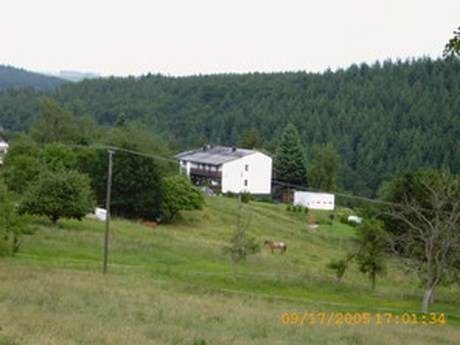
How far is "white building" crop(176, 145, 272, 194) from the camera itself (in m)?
95.2

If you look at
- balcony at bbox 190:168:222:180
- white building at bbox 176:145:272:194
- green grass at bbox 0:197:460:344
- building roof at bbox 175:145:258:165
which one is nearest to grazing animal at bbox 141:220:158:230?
green grass at bbox 0:197:460:344

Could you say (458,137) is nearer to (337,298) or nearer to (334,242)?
(334,242)

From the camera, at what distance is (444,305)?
36.1 m

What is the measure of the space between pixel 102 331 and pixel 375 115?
169755 mm

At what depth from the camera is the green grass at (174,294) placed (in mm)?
16781

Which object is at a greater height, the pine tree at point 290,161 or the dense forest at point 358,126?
the dense forest at point 358,126

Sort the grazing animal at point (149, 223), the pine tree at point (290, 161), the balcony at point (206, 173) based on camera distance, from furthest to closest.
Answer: the pine tree at point (290, 161) < the balcony at point (206, 173) < the grazing animal at point (149, 223)

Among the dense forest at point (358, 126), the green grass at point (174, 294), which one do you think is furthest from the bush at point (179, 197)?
the dense forest at point (358, 126)

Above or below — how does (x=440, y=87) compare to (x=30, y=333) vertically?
above

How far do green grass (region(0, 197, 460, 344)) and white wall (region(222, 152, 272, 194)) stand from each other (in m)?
36.8

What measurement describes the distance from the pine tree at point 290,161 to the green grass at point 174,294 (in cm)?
4324

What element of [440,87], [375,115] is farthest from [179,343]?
[440,87]
